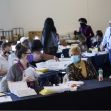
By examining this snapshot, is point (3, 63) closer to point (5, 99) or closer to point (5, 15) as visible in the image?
point (5, 99)

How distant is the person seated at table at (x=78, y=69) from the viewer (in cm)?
459

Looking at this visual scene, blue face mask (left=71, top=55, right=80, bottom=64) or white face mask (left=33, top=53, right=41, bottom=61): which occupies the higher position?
blue face mask (left=71, top=55, right=80, bottom=64)

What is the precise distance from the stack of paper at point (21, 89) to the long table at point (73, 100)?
60mm

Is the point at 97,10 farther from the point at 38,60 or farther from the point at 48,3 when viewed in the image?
the point at 38,60

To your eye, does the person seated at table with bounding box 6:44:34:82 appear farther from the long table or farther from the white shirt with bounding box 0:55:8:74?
the white shirt with bounding box 0:55:8:74

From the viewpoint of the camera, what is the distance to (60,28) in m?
11.7

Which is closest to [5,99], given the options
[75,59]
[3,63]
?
[75,59]

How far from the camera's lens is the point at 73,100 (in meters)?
3.71

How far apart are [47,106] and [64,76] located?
4.24 ft

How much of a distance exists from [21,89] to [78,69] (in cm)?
120

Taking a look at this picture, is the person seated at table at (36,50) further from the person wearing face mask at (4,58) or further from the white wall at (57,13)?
the white wall at (57,13)

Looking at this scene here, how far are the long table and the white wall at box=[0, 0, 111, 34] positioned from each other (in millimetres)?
7405

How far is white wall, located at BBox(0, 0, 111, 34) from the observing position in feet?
36.3

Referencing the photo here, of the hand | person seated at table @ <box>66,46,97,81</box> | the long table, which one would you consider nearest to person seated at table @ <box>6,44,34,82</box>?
the hand
